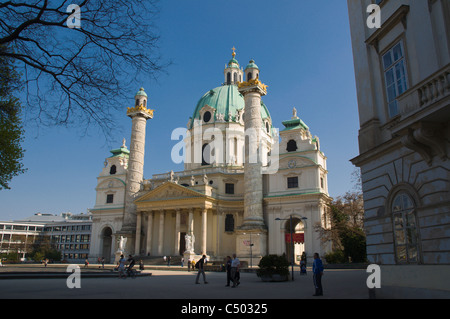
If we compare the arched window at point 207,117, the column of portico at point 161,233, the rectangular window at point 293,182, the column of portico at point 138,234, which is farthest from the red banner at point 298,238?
the arched window at point 207,117

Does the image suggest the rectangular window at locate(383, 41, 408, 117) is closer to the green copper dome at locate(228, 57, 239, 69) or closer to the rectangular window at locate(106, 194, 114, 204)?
the rectangular window at locate(106, 194, 114, 204)

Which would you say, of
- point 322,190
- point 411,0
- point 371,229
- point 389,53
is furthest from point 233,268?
point 322,190

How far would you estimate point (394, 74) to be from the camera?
12.5 m

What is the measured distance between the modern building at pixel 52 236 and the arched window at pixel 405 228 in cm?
8752

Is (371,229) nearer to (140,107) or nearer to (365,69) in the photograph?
(365,69)

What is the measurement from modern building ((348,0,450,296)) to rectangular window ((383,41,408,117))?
3 centimetres

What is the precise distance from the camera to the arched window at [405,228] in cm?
1055

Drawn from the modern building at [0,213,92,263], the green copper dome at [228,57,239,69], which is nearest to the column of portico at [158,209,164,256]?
the green copper dome at [228,57,239,69]

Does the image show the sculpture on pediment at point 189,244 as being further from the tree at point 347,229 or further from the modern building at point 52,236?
the modern building at point 52,236

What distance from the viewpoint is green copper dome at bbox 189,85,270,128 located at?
60594 mm

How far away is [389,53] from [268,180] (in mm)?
35334

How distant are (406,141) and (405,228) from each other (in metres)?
2.79

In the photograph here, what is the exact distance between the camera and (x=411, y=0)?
38.0 ft
